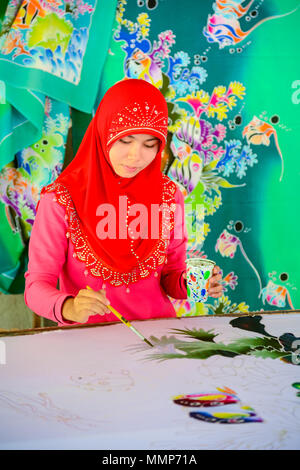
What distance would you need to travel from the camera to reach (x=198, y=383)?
37.1 inches

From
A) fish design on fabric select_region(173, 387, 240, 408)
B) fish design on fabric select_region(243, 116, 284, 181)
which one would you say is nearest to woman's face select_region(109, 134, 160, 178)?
fish design on fabric select_region(173, 387, 240, 408)

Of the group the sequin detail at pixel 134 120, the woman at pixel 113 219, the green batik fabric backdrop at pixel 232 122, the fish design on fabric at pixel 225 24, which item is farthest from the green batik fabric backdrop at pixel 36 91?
the sequin detail at pixel 134 120

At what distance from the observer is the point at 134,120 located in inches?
54.4

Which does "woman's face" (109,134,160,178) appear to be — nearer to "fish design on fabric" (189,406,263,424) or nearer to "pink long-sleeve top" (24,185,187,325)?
"pink long-sleeve top" (24,185,187,325)

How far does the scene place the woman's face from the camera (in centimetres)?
139

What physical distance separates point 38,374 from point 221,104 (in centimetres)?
176

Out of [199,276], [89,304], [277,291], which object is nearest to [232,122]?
[277,291]

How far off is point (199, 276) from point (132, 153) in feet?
1.34

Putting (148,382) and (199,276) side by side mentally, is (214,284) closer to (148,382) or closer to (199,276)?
(199,276)

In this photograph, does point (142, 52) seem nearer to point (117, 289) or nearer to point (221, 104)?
point (221, 104)

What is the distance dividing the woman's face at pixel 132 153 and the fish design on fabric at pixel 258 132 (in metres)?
1.12

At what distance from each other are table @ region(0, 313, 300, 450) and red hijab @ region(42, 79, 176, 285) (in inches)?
9.3

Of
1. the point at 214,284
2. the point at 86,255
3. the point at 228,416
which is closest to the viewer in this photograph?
the point at 228,416
